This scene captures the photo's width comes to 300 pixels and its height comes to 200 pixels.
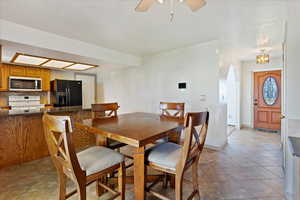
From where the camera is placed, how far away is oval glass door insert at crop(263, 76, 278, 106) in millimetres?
4707

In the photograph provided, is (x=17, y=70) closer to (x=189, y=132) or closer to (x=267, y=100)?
(x=189, y=132)

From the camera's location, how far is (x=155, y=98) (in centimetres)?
419

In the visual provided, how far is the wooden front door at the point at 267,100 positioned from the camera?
15.3 feet

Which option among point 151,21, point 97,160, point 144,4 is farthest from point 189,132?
point 151,21

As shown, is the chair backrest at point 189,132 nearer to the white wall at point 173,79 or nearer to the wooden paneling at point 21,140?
the wooden paneling at point 21,140

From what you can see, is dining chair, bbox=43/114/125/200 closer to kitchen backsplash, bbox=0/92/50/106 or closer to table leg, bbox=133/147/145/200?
table leg, bbox=133/147/145/200

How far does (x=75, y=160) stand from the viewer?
1.12 m

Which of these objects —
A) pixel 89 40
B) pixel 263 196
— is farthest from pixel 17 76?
pixel 263 196

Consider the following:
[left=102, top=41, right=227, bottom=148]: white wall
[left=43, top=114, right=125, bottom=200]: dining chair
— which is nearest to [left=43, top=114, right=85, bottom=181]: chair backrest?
[left=43, top=114, right=125, bottom=200]: dining chair

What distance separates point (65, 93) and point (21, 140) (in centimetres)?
263

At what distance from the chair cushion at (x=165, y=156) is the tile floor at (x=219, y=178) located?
652 millimetres

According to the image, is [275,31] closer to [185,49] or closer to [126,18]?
[185,49]

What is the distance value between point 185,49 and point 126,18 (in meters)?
1.82

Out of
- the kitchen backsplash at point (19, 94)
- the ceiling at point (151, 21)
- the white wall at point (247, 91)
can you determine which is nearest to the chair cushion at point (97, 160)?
the ceiling at point (151, 21)
